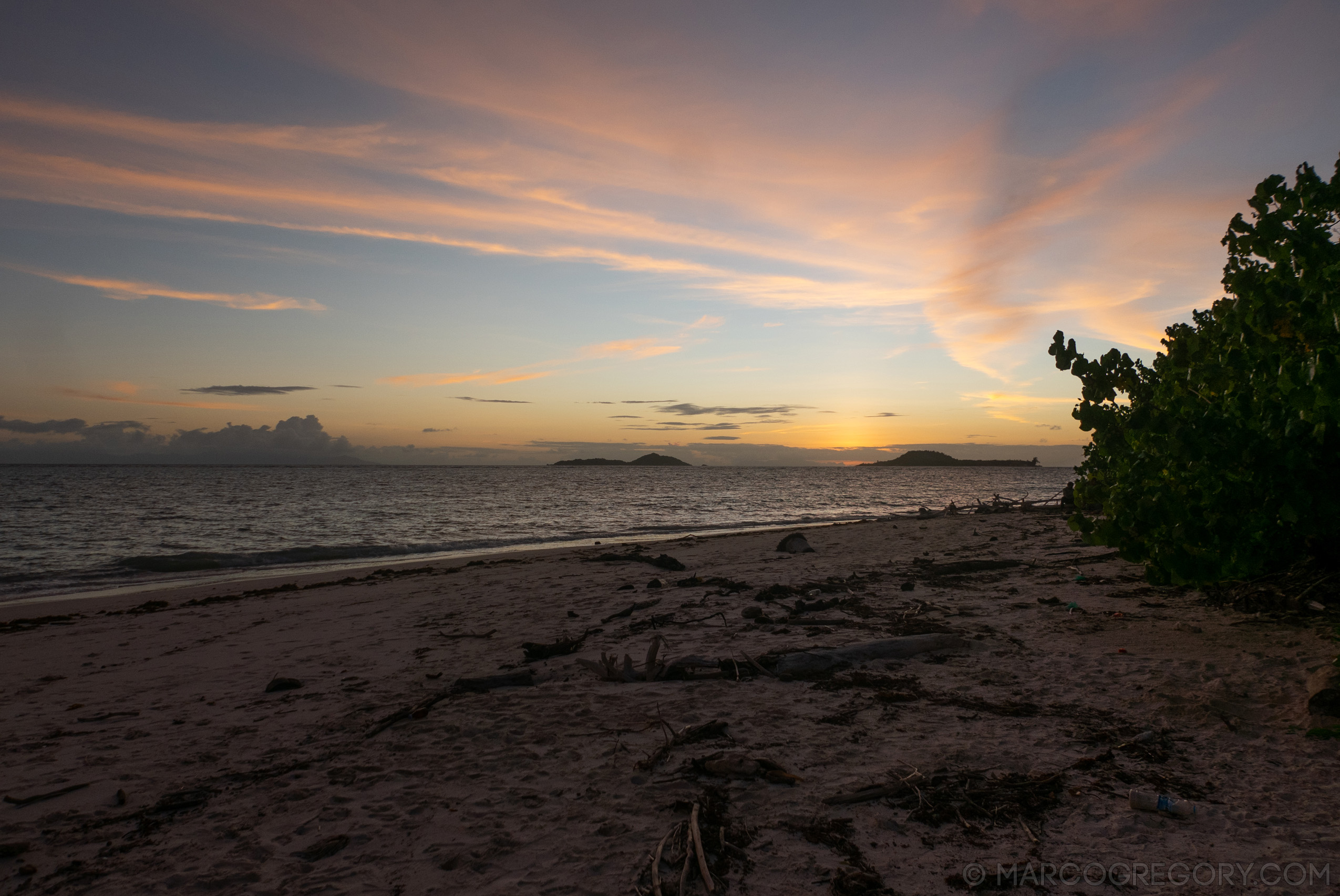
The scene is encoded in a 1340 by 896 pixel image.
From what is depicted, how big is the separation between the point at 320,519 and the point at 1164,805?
39.3 meters

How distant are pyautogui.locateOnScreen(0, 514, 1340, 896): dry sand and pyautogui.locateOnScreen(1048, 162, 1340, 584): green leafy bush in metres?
1.07

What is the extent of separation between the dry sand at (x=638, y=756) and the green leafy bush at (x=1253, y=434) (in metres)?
1.07

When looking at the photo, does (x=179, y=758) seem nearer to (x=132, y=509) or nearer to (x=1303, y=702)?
(x=1303, y=702)

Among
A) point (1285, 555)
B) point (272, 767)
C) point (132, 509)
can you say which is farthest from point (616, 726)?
point (132, 509)

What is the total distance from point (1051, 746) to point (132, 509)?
53.1 m

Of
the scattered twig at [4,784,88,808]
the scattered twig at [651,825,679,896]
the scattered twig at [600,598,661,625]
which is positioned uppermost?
the scattered twig at [651,825,679,896]

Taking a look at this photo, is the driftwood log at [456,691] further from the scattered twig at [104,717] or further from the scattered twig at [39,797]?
the scattered twig at [104,717]

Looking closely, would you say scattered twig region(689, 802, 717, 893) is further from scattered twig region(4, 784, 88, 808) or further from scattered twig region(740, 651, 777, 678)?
scattered twig region(4, 784, 88, 808)

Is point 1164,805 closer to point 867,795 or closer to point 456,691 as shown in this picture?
point 867,795

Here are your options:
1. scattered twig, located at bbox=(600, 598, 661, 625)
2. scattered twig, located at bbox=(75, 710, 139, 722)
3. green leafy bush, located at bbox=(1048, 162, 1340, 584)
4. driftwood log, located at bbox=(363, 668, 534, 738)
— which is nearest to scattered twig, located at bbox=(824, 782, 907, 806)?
driftwood log, located at bbox=(363, 668, 534, 738)

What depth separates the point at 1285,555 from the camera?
6840mm

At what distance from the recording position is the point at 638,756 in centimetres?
498

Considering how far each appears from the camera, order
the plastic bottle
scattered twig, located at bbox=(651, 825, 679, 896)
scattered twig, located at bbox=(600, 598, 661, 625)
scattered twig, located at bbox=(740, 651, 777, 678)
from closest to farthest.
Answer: scattered twig, located at bbox=(651, 825, 679, 896), the plastic bottle, scattered twig, located at bbox=(740, 651, 777, 678), scattered twig, located at bbox=(600, 598, 661, 625)

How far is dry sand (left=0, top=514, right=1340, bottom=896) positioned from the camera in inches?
144
